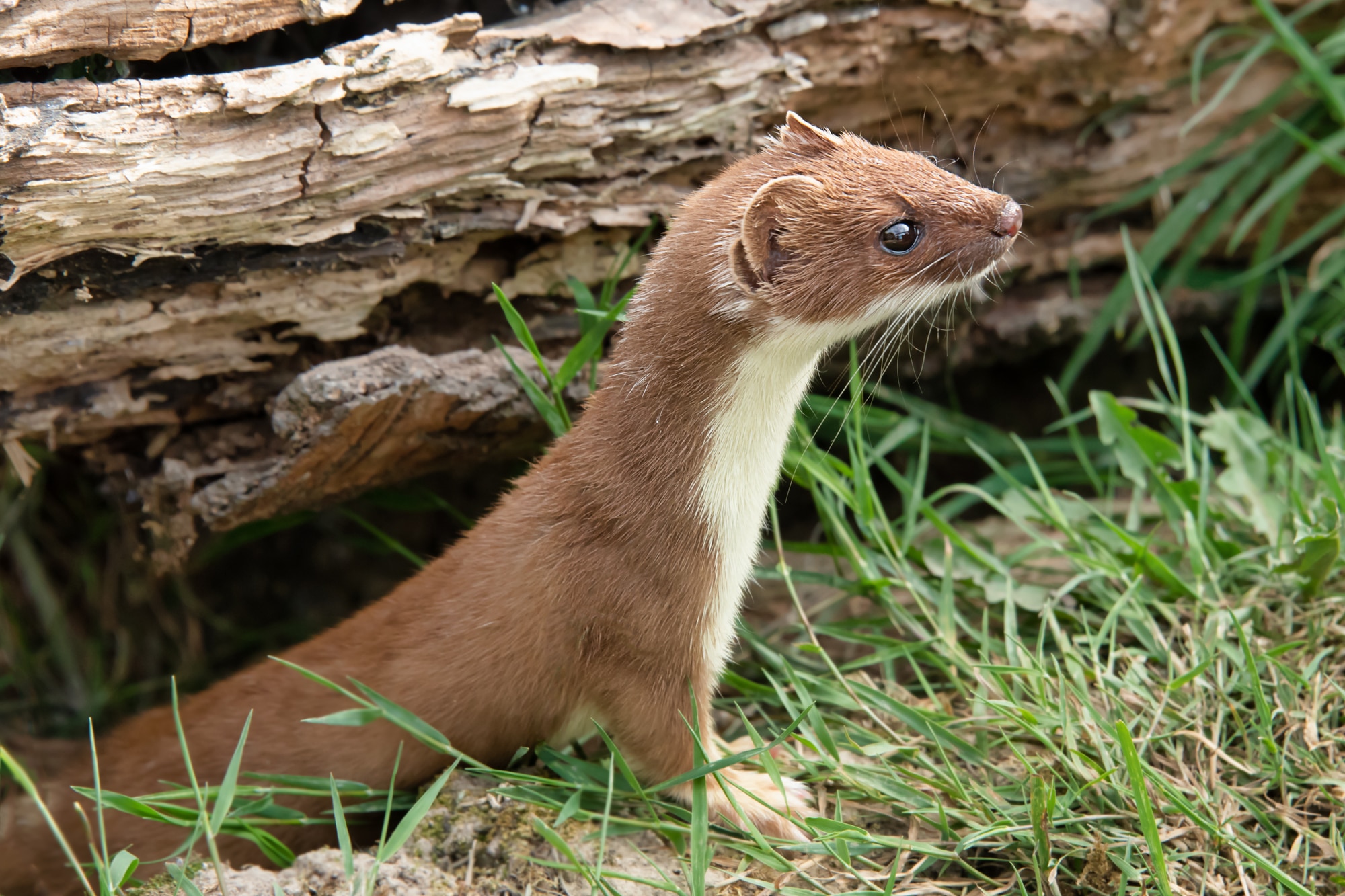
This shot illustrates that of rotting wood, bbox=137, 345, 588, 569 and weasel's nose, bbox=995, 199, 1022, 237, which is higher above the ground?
weasel's nose, bbox=995, 199, 1022, 237

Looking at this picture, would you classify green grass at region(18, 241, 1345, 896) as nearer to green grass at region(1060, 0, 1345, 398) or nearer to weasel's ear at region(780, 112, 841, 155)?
green grass at region(1060, 0, 1345, 398)

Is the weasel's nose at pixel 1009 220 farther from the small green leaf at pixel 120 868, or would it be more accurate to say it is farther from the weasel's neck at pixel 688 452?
the small green leaf at pixel 120 868

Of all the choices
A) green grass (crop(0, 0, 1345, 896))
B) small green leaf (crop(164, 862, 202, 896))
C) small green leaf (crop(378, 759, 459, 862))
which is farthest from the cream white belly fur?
small green leaf (crop(164, 862, 202, 896))

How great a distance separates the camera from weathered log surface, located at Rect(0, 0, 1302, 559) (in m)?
2.69

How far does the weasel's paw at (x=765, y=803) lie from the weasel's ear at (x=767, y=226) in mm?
1287

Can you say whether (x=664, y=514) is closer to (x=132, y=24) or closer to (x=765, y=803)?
(x=765, y=803)

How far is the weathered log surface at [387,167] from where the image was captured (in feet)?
8.82

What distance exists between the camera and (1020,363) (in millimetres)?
4938

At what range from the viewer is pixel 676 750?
290 cm

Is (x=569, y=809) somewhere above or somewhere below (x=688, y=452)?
below

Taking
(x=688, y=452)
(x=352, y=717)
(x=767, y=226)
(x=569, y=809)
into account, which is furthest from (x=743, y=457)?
(x=352, y=717)

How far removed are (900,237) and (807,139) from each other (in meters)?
0.39

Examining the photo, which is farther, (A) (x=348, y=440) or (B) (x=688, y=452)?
(A) (x=348, y=440)

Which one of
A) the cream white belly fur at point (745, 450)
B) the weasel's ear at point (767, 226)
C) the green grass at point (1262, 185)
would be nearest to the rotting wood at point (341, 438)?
the cream white belly fur at point (745, 450)
